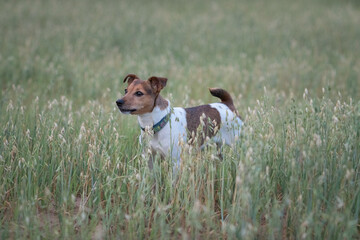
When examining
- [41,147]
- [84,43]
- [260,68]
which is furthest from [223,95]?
[84,43]

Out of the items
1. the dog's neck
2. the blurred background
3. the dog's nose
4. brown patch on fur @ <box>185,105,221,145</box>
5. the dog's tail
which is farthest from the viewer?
the blurred background

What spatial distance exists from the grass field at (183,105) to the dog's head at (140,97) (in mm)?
281

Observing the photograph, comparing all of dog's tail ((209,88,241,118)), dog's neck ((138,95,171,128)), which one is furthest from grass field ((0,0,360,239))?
dog's tail ((209,88,241,118))

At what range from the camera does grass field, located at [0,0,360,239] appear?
136 inches

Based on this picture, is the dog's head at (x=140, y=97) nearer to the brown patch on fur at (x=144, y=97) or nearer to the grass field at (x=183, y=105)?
the brown patch on fur at (x=144, y=97)

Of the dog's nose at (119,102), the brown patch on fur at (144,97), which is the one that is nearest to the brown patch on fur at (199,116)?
the brown patch on fur at (144,97)

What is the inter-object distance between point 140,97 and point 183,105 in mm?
1405

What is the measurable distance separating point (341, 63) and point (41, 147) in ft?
31.5

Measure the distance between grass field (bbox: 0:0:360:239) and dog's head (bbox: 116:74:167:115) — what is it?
281 mm

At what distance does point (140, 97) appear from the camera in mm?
4656

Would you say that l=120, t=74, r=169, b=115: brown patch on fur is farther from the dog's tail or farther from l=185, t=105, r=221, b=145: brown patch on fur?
the dog's tail

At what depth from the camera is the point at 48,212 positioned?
3.90 metres

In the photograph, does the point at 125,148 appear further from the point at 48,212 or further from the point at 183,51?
the point at 183,51

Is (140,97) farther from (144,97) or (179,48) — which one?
(179,48)
